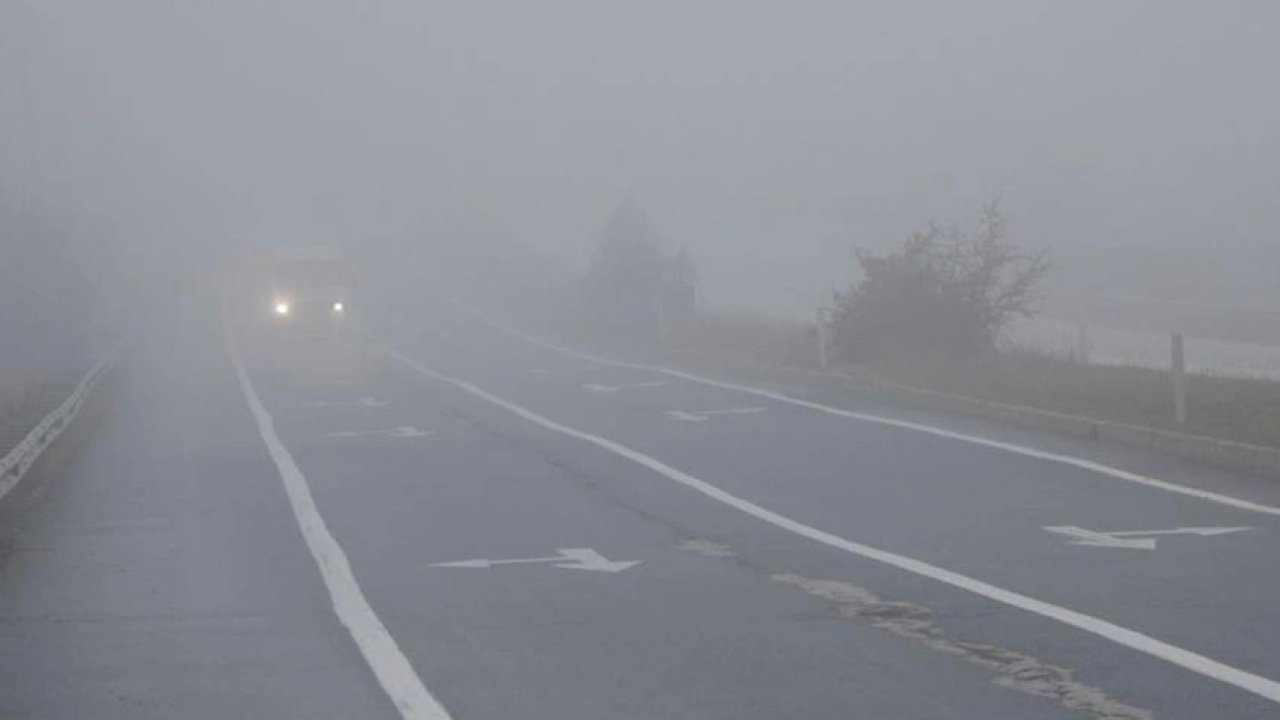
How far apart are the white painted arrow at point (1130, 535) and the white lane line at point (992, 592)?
4.96ft

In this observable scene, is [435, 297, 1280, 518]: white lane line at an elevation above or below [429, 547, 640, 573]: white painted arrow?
above

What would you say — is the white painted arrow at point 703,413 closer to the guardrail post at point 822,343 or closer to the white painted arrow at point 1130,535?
the guardrail post at point 822,343

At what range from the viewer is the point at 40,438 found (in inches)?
971

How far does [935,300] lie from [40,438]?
50.9 ft

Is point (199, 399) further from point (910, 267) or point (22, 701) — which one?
point (22, 701)

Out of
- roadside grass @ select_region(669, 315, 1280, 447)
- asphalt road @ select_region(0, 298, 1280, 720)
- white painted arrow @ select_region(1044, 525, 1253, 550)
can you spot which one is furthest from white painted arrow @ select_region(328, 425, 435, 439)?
white painted arrow @ select_region(1044, 525, 1253, 550)

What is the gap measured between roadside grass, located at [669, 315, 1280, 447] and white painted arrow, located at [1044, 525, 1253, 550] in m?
4.25

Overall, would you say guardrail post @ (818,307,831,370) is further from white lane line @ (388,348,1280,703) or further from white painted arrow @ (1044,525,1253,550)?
white painted arrow @ (1044,525,1253,550)

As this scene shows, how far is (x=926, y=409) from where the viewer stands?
93.9 feet

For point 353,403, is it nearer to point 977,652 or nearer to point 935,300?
point 935,300

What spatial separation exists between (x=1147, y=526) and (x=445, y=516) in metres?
5.85

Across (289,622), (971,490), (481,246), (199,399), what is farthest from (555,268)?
(289,622)

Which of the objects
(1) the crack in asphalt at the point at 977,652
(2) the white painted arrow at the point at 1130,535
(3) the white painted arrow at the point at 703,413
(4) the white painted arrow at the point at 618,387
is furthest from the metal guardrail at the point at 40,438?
(2) the white painted arrow at the point at 1130,535

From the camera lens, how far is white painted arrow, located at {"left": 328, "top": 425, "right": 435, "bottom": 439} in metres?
27.9
